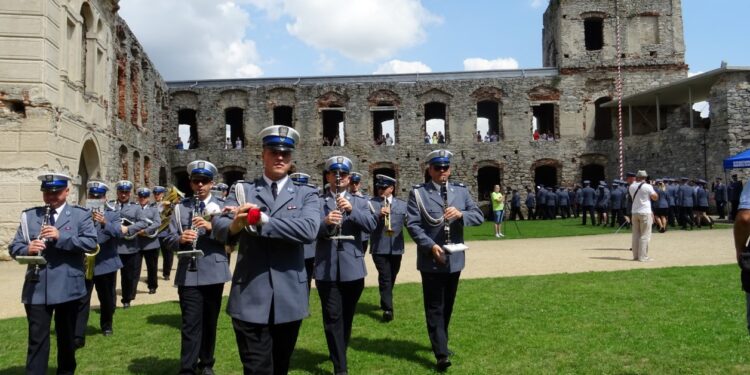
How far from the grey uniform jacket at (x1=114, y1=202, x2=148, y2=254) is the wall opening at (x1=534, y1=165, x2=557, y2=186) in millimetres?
23806

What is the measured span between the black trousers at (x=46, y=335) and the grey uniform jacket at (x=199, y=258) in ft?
3.06

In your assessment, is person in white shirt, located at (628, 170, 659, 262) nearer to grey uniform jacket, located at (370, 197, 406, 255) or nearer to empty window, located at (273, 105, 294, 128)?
grey uniform jacket, located at (370, 197, 406, 255)

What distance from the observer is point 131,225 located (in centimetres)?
759

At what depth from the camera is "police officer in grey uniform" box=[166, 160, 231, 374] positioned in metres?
4.71

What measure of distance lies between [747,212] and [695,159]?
2027 cm

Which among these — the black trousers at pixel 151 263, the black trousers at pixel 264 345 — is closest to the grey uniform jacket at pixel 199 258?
the black trousers at pixel 264 345

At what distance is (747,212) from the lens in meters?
3.45

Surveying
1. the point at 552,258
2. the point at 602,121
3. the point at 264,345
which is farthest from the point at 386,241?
the point at 602,121

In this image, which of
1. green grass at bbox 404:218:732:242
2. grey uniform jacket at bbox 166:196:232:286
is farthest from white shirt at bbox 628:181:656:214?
grey uniform jacket at bbox 166:196:232:286

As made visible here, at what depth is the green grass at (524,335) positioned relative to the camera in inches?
193

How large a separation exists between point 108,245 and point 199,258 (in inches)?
98.4

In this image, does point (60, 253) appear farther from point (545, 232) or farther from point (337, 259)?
point (545, 232)

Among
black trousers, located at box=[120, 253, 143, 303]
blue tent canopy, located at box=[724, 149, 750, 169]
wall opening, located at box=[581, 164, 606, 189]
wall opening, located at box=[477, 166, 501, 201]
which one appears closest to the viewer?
black trousers, located at box=[120, 253, 143, 303]

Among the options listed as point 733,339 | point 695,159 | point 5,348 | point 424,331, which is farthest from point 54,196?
point 695,159
